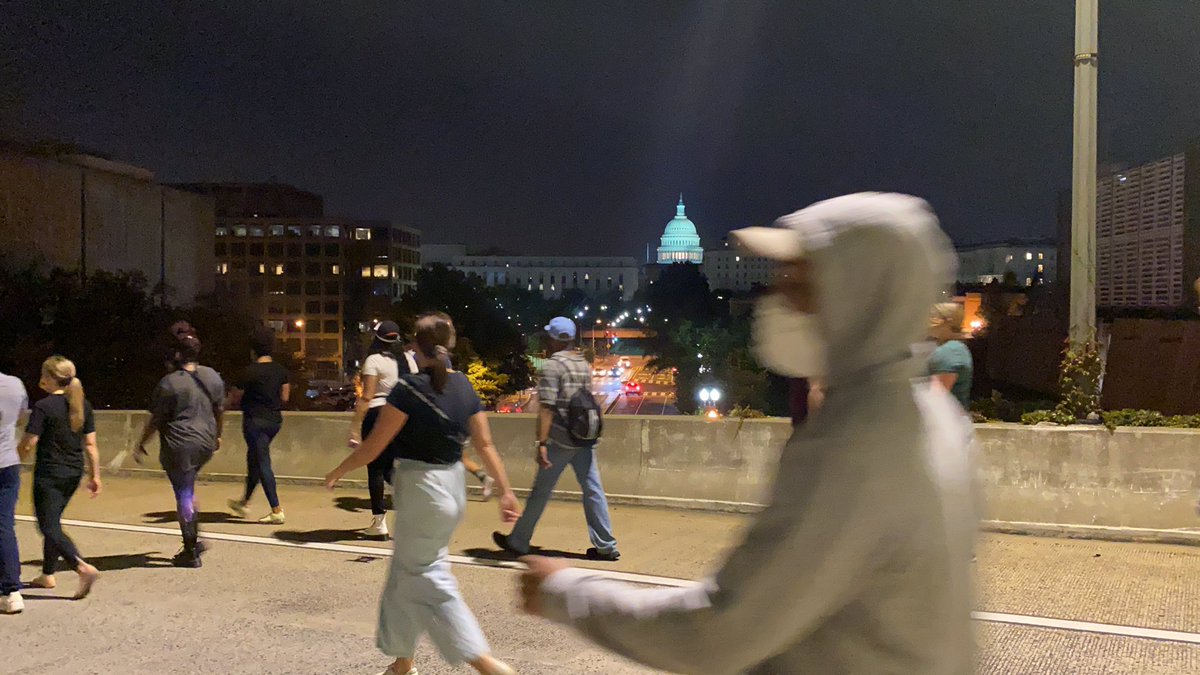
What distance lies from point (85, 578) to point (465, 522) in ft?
12.0

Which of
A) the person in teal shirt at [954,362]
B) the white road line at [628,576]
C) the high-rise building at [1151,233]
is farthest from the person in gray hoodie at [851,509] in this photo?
the high-rise building at [1151,233]

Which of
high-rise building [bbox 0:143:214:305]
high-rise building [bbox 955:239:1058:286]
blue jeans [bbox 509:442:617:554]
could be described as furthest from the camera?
high-rise building [bbox 955:239:1058:286]

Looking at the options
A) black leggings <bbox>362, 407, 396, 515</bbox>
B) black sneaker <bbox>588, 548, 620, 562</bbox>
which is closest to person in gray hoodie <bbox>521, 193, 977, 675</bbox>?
black sneaker <bbox>588, 548, 620, 562</bbox>

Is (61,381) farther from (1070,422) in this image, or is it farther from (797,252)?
(1070,422)

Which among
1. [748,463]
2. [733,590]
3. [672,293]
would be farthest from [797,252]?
[672,293]

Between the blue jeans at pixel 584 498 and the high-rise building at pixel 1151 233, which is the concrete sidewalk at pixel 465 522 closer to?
the blue jeans at pixel 584 498

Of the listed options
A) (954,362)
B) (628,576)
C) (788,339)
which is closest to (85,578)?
(628,576)

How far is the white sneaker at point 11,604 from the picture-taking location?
7.14 meters

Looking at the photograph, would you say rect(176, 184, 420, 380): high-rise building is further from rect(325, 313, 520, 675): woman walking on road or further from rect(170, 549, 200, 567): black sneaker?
rect(325, 313, 520, 675): woman walking on road

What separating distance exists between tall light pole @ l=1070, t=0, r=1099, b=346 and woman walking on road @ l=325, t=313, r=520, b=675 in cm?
721

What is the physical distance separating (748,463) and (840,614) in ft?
30.0

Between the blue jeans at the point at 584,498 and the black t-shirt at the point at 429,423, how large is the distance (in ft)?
9.71

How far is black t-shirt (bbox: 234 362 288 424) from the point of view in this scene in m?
10.3

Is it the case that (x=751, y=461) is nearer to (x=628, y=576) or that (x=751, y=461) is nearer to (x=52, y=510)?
(x=628, y=576)
